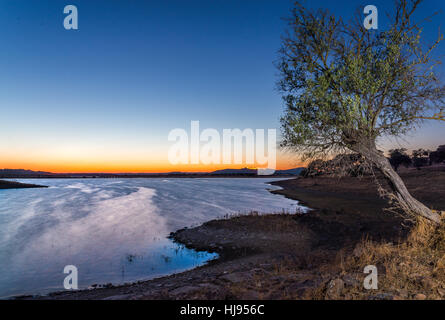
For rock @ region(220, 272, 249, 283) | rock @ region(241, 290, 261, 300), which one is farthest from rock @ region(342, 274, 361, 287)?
rock @ region(220, 272, 249, 283)

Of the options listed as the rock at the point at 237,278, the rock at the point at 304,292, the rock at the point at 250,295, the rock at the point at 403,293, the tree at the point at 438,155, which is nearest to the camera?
the rock at the point at 403,293

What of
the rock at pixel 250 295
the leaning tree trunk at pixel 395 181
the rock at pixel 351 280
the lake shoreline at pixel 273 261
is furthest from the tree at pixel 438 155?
the rock at pixel 250 295

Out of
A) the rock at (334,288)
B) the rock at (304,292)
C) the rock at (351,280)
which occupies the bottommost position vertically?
the rock at (304,292)

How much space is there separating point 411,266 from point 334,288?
349 centimetres

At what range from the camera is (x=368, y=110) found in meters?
10.8

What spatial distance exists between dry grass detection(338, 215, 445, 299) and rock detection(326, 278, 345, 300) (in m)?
0.15

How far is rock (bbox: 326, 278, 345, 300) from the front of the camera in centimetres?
611

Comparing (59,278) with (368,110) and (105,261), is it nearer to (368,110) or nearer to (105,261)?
(105,261)

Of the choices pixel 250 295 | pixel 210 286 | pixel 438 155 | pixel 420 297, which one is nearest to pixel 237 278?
pixel 210 286

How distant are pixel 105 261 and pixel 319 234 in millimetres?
16102

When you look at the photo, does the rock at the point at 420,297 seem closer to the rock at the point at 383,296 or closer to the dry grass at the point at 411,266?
the dry grass at the point at 411,266

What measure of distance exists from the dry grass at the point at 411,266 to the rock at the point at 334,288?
5.9 inches

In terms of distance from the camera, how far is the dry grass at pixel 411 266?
20.3 feet

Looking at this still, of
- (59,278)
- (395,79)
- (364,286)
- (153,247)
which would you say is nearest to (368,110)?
(395,79)
